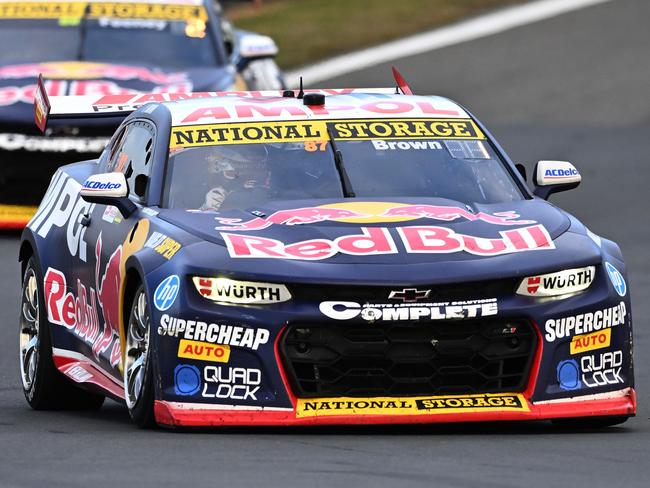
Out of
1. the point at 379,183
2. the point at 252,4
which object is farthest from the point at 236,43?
the point at 252,4

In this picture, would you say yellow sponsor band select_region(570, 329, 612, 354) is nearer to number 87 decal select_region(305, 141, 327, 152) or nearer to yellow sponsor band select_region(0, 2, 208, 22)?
number 87 decal select_region(305, 141, 327, 152)

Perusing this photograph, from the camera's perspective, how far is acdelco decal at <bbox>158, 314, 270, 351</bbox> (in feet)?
26.5

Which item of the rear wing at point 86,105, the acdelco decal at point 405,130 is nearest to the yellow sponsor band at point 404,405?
the acdelco decal at point 405,130

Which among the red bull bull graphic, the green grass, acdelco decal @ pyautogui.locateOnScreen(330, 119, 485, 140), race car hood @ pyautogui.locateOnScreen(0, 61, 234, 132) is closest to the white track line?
the green grass

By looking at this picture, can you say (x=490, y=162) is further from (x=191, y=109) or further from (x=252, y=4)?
(x=252, y=4)

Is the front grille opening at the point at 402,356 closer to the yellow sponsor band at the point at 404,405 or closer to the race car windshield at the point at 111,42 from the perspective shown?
the yellow sponsor band at the point at 404,405

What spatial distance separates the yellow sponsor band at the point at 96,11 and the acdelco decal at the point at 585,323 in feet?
33.9

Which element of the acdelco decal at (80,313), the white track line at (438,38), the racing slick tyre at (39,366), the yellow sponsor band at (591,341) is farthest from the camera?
the white track line at (438,38)

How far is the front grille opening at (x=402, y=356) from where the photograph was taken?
811 cm

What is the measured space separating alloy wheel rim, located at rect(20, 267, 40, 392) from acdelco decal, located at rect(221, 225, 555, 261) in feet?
7.54

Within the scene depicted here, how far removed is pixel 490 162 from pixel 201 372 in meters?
2.02

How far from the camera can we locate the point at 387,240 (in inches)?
327

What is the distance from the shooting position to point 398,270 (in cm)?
811

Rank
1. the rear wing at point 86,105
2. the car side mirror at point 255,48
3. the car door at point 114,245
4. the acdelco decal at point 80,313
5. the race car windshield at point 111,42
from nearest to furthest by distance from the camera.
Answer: the car door at point 114,245
the acdelco decal at point 80,313
the rear wing at point 86,105
the race car windshield at point 111,42
the car side mirror at point 255,48
